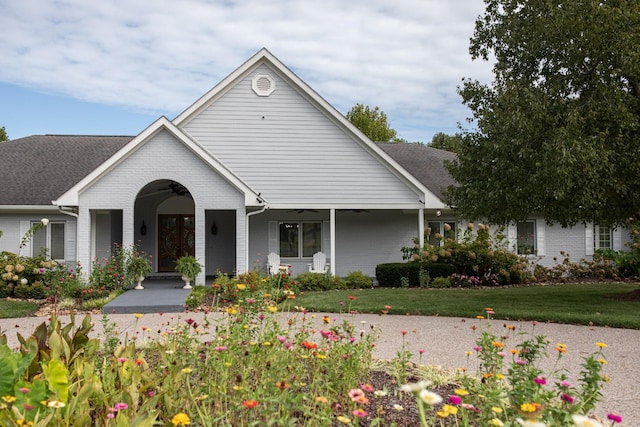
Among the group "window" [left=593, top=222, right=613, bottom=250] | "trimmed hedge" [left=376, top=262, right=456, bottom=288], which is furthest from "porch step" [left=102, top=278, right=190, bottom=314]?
"window" [left=593, top=222, right=613, bottom=250]

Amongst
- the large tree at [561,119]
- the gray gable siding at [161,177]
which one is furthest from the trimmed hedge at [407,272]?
the gray gable siding at [161,177]

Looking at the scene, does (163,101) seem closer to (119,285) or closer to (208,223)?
(208,223)

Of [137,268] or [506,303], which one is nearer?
[506,303]

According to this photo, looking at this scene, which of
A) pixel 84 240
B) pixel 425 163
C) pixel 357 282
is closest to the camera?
pixel 84 240

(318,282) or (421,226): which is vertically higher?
(421,226)

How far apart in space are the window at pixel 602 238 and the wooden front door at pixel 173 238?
1559 cm

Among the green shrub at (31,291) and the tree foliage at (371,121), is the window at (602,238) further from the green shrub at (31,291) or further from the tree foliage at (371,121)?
the tree foliage at (371,121)

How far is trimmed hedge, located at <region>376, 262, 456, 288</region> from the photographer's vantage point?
→ 16797 millimetres

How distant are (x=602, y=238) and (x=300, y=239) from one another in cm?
1219

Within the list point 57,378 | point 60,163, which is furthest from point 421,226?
point 57,378

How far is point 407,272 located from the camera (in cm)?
1681

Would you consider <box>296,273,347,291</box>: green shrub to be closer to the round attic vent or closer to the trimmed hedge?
the trimmed hedge

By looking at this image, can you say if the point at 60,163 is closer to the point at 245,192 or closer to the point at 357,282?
the point at 245,192

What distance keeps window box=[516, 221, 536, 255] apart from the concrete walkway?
35.6ft
